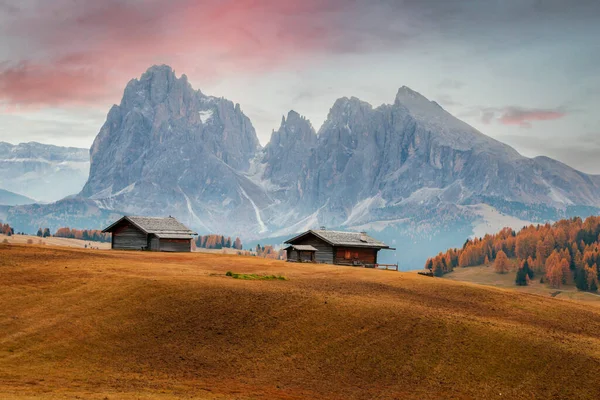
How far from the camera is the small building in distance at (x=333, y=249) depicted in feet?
314

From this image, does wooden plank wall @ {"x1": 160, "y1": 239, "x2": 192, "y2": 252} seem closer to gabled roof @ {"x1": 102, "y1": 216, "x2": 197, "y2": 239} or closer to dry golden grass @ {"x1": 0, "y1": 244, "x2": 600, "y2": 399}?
gabled roof @ {"x1": 102, "y1": 216, "x2": 197, "y2": 239}

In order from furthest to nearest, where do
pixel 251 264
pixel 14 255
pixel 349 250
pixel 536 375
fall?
1. pixel 349 250
2. pixel 251 264
3. pixel 14 255
4. pixel 536 375

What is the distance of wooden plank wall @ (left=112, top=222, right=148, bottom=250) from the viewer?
100m

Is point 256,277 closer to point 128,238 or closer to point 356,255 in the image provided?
point 356,255

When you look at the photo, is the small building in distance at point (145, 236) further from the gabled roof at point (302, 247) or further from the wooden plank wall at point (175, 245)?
the gabled roof at point (302, 247)

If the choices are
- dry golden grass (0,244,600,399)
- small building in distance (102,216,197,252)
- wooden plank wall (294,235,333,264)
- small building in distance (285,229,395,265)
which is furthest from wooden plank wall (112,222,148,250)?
dry golden grass (0,244,600,399)

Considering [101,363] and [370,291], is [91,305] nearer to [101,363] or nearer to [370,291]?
[101,363]

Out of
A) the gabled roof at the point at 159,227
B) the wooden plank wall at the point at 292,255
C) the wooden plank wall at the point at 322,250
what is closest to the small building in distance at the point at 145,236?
the gabled roof at the point at 159,227

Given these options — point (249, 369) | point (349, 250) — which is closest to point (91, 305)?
point (249, 369)

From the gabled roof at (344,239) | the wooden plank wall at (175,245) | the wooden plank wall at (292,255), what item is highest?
the gabled roof at (344,239)

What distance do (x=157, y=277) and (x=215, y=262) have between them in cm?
2179

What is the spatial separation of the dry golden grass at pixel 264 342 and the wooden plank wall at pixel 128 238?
45.3 meters

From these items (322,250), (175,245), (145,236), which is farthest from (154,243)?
(322,250)

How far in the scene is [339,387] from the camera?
35.2 metres
